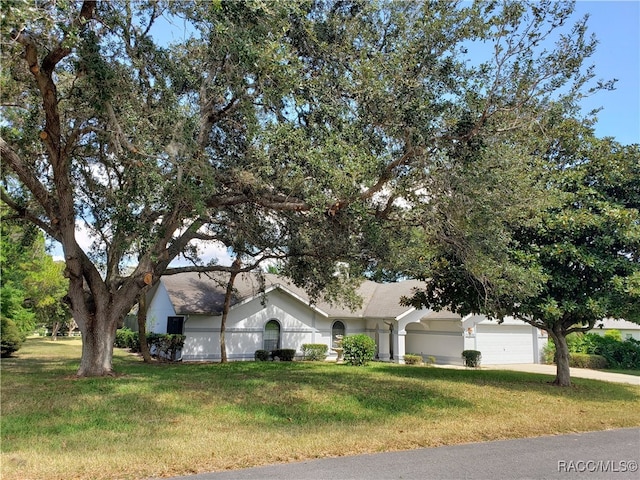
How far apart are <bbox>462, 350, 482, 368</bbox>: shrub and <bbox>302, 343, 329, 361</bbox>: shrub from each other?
7.49 metres

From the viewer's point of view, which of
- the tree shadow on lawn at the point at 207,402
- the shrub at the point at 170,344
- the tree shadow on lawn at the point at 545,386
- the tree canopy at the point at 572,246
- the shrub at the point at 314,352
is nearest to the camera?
the tree shadow on lawn at the point at 207,402

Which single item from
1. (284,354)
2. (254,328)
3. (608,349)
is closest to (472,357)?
(608,349)

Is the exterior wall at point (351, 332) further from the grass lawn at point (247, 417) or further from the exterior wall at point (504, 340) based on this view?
the grass lawn at point (247, 417)

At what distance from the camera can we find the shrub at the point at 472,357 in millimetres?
24250

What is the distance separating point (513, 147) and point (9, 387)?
13616 millimetres

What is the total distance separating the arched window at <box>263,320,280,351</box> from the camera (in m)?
26.1

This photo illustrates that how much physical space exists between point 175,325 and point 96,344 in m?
11.8

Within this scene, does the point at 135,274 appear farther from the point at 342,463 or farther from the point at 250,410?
the point at 342,463

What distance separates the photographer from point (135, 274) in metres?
14.1

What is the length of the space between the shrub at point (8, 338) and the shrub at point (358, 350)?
1557cm

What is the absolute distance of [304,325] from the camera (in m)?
27.0

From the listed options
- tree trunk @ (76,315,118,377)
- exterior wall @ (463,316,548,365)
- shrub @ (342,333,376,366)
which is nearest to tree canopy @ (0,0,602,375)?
tree trunk @ (76,315,118,377)

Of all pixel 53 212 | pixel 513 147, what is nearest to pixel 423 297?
pixel 513 147

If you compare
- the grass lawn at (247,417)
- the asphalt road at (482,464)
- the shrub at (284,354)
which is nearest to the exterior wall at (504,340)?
the shrub at (284,354)
